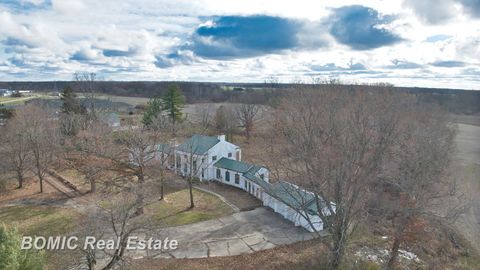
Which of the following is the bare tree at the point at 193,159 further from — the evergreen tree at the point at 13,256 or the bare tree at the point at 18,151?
the evergreen tree at the point at 13,256

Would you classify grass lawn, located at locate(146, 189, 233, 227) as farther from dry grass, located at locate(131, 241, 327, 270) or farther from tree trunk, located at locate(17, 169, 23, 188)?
tree trunk, located at locate(17, 169, 23, 188)

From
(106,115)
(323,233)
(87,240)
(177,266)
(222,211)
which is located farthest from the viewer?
(106,115)

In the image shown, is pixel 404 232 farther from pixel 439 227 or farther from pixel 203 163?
pixel 203 163

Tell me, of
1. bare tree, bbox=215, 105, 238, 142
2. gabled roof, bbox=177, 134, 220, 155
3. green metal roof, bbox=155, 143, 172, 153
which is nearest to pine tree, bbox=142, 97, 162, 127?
bare tree, bbox=215, 105, 238, 142

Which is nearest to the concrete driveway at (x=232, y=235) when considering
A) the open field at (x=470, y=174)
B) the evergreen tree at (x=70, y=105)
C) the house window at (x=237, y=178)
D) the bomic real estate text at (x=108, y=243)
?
the bomic real estate text at (x=108, y=243)

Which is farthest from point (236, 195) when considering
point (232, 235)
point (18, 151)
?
point (18, 151)

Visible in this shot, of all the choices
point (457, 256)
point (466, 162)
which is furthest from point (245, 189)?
point (466, 162)
